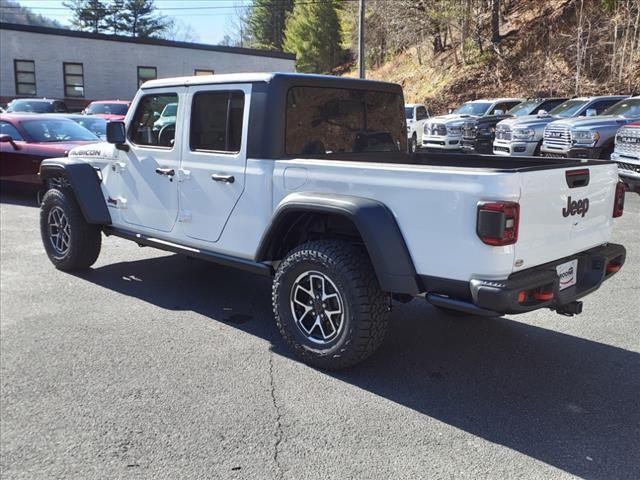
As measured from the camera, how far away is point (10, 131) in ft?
35.7

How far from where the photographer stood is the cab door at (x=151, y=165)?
493 cm

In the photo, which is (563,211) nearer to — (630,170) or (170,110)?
(170,110)

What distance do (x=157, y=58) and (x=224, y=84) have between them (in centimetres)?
3148

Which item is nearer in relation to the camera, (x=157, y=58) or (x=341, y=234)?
(x=341, y=234)

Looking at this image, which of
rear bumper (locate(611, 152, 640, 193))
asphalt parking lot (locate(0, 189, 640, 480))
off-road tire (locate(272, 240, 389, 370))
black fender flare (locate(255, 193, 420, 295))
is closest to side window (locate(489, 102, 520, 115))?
rear bumper (locate(611, 152, 640, 193))

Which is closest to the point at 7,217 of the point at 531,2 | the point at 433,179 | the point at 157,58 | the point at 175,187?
the point at 175,187

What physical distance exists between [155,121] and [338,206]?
7.87 feet

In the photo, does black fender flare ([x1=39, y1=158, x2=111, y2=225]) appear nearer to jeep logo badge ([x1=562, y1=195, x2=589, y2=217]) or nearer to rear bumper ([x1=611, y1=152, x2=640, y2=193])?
jeep logo badge ([x1=562, y1=195, x2=589, y2=217])

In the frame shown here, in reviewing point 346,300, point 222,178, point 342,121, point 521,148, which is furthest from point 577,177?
point 521,148

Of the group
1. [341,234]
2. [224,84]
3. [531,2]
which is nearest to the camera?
[341,234]

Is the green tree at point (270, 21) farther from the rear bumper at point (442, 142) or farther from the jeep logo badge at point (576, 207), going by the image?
the jeep logo badge at point (576, 207)

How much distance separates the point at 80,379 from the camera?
383cm

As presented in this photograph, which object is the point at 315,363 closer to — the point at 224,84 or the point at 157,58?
the point at 224,84

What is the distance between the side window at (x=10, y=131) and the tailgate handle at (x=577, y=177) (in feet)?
32.8
